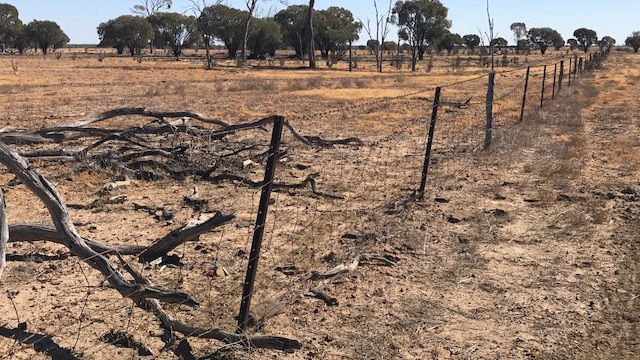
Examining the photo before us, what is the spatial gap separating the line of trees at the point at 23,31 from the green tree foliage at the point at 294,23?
35728 millimetres

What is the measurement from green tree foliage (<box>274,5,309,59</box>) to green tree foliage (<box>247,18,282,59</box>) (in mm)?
814

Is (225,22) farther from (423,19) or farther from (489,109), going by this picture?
(489,109)

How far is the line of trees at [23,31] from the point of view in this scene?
247 feet

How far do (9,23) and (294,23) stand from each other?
3906 cm

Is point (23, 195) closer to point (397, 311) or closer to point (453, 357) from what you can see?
point (397, 311)

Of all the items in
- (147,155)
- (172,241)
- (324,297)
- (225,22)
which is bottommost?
(324,297)

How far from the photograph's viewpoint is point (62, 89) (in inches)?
1008

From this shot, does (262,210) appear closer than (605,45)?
Yes

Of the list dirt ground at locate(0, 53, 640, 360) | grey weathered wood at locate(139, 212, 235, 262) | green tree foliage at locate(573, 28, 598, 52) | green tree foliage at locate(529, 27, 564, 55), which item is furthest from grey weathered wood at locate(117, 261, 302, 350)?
green tree foliage at locate(573, 28, 598, 52)

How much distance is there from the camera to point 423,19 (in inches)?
2399

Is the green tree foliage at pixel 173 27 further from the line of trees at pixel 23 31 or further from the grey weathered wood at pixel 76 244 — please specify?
the grey weathered wood at pixel 76 244

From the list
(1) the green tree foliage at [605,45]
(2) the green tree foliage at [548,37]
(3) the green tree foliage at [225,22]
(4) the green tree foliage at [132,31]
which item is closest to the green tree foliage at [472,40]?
(2) the green tree foliage at [548,37]

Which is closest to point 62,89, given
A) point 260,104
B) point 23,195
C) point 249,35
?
point 260,104

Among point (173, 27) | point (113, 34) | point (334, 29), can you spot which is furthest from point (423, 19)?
point (113, 34)
